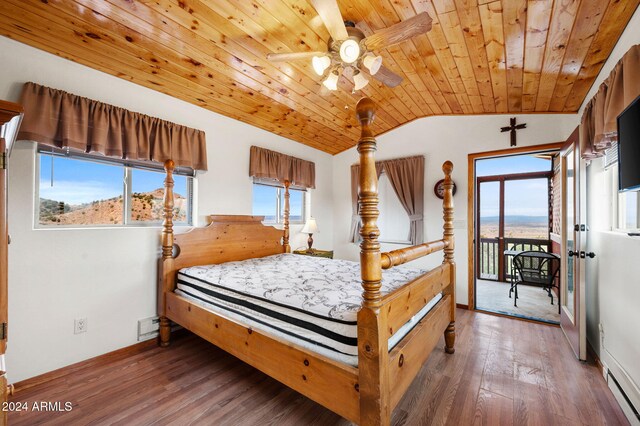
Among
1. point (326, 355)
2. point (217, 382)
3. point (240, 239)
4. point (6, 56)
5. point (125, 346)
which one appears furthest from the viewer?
point (240, 239)

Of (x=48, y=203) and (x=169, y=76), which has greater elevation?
(x=169, y=76)

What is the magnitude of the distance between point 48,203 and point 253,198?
1.98m

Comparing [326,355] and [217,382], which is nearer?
[326,355]

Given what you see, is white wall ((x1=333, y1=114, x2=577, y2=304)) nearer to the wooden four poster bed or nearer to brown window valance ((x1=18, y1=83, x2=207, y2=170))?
the wooden four poster bed

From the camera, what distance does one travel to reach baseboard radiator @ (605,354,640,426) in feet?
5.22

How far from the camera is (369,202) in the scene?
1.25m

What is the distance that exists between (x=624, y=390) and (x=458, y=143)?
294 cm

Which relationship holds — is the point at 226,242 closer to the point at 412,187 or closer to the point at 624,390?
the point at 412,187

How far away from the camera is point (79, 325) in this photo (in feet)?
7.26

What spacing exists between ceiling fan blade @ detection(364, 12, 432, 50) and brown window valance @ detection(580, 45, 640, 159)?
3.64ft

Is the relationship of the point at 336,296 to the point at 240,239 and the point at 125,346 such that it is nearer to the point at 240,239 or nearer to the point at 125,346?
the point at 240,239

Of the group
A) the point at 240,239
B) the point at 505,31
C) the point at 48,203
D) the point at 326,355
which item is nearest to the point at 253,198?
the point at 240,239

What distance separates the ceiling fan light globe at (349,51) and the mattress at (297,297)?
5.07 feet

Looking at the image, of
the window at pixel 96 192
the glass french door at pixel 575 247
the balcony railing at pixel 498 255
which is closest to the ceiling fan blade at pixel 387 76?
the glass french door at pixel 575 247
